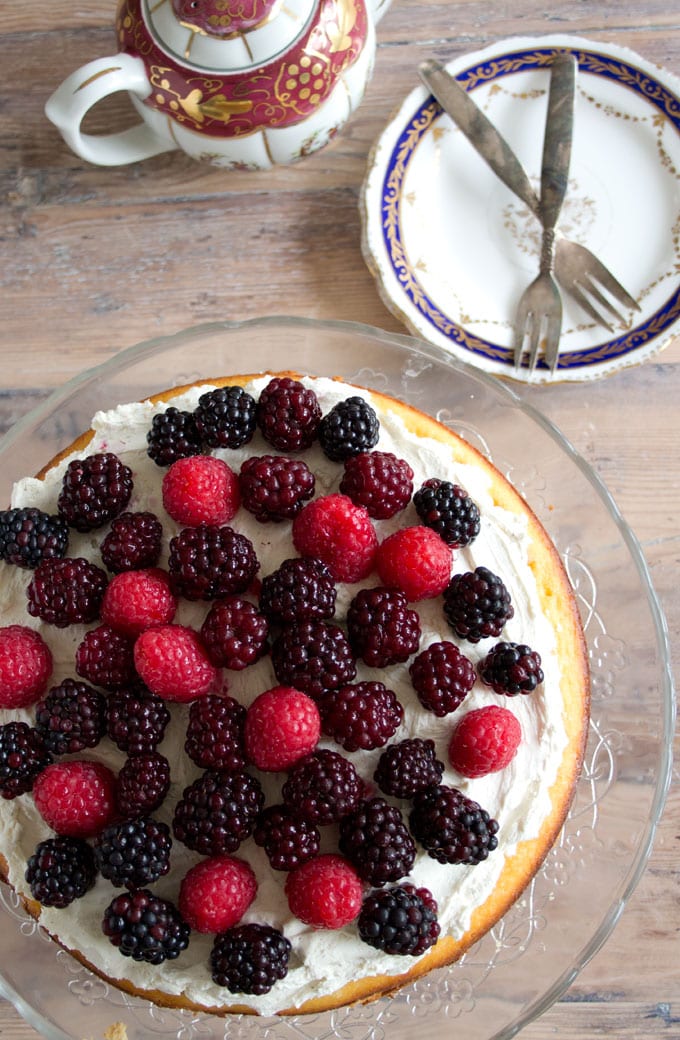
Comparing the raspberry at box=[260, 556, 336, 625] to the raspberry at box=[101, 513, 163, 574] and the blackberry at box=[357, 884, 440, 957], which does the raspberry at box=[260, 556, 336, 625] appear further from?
the blackberry at box=[357, 884, 440, 957]

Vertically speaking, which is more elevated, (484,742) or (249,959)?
(484,742)

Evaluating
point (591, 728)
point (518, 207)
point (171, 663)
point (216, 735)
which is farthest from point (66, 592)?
point (518, 207)

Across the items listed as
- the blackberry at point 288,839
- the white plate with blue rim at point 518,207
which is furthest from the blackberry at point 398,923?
the white plate with blue rim at point 518,207

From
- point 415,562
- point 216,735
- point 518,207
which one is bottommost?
point 216,735

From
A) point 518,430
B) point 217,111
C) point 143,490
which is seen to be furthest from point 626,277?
point 143,490

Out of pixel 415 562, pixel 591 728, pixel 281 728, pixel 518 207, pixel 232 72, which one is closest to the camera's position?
pixel 281 728

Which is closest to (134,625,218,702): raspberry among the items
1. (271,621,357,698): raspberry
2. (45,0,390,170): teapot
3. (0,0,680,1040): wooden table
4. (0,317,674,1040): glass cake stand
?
(271,621,357,698): raspberry

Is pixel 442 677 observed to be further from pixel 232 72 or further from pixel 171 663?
pixel 232 72

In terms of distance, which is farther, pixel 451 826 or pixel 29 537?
pixel 29 537
